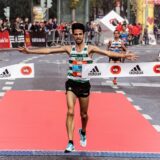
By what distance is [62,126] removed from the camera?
11.8 m

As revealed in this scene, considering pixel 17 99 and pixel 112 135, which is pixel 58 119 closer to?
pixel 112 135

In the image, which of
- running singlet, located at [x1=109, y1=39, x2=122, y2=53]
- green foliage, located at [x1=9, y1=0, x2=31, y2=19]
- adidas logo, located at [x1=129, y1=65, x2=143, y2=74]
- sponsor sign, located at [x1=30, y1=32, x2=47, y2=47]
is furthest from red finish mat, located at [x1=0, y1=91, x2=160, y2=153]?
green foliage, located at [x1=9, y1=0, x2=31, y2=19]

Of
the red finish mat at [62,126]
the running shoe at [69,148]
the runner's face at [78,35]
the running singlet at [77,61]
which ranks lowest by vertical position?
the red finish mat at [62,126]

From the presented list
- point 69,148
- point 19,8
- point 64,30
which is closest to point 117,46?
point 69,148

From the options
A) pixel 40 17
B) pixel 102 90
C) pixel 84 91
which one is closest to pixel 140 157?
pixel 84 91

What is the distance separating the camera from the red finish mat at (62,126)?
392 inches

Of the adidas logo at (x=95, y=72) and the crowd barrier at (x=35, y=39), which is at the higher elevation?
the adidas logo at (x=95, y=72)

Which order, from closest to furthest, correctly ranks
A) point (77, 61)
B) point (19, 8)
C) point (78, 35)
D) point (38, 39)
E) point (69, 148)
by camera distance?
point (69, 148), point (78, 35), point (77, 61), point (38, 39), point (19, 8)

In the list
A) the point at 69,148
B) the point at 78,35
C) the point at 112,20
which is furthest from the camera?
the point at 112,20

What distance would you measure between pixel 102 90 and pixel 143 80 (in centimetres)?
371

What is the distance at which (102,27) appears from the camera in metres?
50.6

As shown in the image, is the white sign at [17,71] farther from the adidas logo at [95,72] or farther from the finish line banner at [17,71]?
the adidas logo at [95,72]

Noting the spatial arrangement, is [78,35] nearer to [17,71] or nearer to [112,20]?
[17,71]

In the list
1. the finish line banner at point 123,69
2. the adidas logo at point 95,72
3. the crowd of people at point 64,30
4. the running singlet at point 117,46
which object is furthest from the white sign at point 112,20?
the adidas logo at point 95,72
